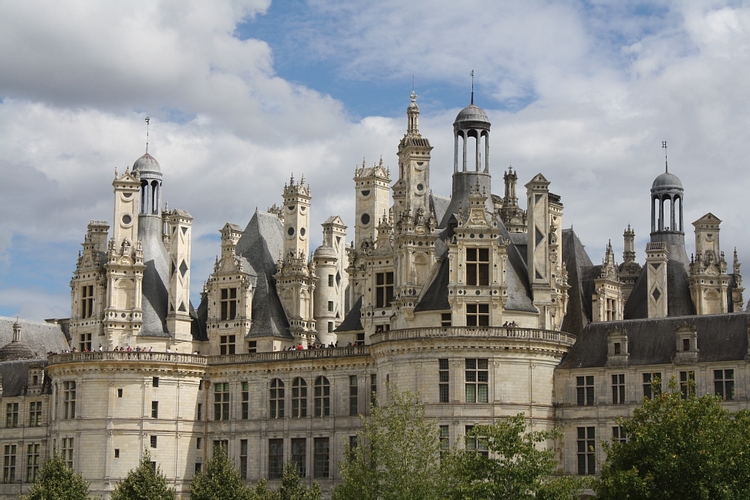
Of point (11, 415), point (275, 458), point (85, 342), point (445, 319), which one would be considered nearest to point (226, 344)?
point (275, 458)

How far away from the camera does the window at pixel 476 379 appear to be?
253 feet

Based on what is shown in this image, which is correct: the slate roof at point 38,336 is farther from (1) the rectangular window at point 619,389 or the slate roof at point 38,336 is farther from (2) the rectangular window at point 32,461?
(1) the rectangular window at point 619,389

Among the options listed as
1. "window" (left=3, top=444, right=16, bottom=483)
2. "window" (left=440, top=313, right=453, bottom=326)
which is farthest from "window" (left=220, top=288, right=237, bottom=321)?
"window" (left=440, top=313, right=453, bottom=326)

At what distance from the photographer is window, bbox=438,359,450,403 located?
77.2 metres

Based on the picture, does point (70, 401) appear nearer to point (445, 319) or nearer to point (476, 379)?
point (445, 319)

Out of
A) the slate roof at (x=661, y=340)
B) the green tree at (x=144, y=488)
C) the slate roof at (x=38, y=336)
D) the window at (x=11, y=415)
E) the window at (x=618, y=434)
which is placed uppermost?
the slate roof at (x=38, y=336)

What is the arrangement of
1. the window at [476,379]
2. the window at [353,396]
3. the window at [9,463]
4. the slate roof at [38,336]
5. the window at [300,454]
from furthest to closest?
1. the slate roof at [38,336]
2. the window at [9,463]
3. the window at [300,454]
4. the window at [353,396]
5. the window at [476,379]

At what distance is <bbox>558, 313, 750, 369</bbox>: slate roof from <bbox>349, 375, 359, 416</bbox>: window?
12800 millimetres

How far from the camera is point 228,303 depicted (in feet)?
302

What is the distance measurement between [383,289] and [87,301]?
64.6 ft

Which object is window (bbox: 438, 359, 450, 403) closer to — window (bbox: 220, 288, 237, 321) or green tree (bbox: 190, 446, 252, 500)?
green tree (bbox: 190, 446, 252, 500)

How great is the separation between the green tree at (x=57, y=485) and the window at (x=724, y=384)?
3402cm

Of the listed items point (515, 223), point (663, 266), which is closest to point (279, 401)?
point (515, 223)

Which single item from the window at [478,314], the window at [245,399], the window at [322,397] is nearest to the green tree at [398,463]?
the window at [478,314]
